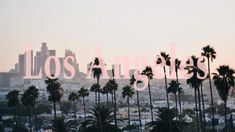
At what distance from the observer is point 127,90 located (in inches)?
4395

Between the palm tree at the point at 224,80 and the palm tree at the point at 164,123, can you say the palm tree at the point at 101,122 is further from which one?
the palm tree at the point at 224,80

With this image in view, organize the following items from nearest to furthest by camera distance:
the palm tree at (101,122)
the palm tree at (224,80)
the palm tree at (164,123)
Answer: the palm tree at (164,123) < the palm tree at (101,122) < the palm tree at (224,80)

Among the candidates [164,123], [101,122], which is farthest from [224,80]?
[101,122]

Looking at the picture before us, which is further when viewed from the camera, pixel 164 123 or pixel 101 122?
pixel 101 122

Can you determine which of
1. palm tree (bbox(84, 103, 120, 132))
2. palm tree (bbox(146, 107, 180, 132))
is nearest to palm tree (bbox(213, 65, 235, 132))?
palm tree (bbox(146, 107, 180, 132))

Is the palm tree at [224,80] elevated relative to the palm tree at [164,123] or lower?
elevated

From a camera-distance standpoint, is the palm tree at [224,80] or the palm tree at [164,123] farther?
the palm tree at [224,80]

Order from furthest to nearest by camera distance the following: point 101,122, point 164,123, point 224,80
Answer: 1. point 224,80
2. point 101,122
3. point 164,123

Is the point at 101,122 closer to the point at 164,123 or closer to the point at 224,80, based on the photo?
the point at 164,123

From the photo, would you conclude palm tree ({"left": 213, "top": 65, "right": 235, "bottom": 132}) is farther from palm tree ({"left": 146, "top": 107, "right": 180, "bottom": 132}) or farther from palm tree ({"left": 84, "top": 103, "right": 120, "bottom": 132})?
palm tree ({"left": 84, "top": 103, "right": 120, "bottom": 132})

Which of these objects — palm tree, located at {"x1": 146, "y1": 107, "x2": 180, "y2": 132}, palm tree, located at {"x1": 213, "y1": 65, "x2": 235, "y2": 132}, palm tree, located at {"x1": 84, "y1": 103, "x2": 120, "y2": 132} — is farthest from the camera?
palm tree, located at {"x1": 213, "y1": 65, "x2": 235, "y2": 132}

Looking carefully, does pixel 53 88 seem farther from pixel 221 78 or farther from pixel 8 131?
pixel 8 131

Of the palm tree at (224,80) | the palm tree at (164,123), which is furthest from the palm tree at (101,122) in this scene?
the palm tree at (224,80)

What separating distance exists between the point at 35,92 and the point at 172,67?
2940 cm
